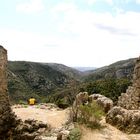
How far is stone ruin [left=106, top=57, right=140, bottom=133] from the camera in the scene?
925 inches

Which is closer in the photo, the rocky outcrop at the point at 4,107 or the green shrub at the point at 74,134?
the green shrub at the point at 74,134

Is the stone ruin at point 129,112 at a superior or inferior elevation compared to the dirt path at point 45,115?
superior

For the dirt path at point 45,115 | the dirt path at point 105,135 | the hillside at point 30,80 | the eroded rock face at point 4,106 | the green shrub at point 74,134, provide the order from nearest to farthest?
the green shrub at point 74,134 → the dirt path at point 105,135 → the eroded rock face at point 4,106 → the dirt path at point 45,115 → the hillside at point 30,80

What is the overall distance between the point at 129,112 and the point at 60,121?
7.49 metres

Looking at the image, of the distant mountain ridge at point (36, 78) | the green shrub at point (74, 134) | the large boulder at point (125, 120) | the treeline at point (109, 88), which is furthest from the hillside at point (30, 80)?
the green shrub at point (74, 134)

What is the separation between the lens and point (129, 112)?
24547mm

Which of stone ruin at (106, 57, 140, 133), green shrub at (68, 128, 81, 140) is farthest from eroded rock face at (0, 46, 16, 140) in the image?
green shrub at (68, 128, 81, 140)

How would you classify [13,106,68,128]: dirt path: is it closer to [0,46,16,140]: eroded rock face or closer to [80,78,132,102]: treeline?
[0,46,16,140]: eroded rock face

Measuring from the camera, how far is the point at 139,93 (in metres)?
28.5

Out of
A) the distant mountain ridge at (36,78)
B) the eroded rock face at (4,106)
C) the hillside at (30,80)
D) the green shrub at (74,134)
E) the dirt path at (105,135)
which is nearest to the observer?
the green shrub at (74,134)

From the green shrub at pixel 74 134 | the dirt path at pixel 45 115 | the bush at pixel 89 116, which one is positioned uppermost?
the bush at pixel 89 116

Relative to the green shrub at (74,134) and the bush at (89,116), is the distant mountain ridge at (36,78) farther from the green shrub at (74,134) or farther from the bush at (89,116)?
the green shrub at (74,134)

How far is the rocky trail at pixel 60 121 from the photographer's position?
21591 mm

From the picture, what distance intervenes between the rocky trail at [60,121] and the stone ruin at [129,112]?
51 centimetres
